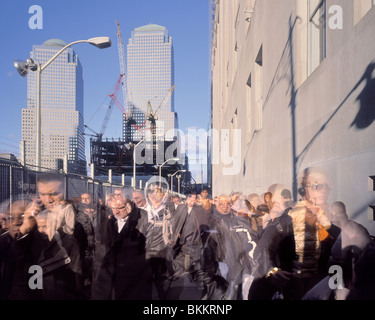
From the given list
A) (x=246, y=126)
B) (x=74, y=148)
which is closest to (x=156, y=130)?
(x=74, y=148)

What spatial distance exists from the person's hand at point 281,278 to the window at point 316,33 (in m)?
4.53

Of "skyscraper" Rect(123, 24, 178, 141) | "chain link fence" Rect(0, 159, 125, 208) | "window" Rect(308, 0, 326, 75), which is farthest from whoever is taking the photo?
"skyscraper" Rect(123, 24, 178, 141)

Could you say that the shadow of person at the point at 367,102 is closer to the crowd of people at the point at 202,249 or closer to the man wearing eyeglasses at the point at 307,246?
the crowd of people at the point at 202,249

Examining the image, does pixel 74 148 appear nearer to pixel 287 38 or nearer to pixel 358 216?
pixel 287 38

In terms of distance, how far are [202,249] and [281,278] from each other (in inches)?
58.4

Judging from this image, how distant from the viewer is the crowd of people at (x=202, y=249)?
342cm

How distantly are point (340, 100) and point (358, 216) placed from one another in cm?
170

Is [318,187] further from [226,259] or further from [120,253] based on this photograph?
[120,253]

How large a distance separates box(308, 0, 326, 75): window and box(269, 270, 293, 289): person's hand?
4526 mm

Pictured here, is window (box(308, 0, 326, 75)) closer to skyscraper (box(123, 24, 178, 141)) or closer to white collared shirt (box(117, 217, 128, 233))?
skyscraper (box(123, 24, 178, 141))

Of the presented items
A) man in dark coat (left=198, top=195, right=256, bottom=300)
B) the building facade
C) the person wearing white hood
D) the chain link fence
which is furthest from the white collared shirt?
the building facade

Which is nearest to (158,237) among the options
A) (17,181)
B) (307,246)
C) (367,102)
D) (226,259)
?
(226,259)

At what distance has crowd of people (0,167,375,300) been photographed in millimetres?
3420
